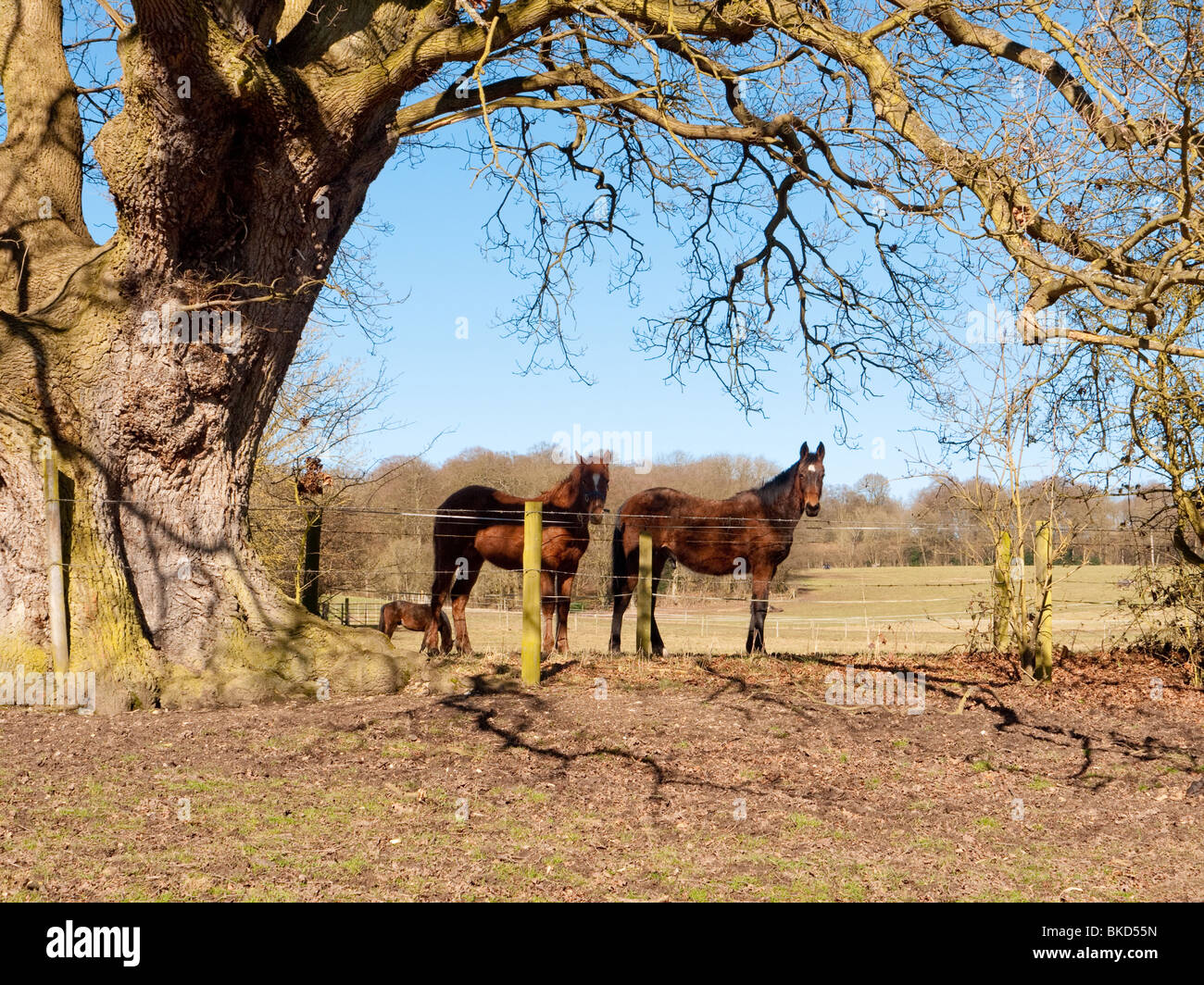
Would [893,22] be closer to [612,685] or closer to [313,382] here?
[612,685]

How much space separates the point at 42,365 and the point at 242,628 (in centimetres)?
266

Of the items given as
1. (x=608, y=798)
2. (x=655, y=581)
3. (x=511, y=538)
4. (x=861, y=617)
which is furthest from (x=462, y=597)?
(x=861, y=617)

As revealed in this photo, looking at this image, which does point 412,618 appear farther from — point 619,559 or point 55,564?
point 55,564

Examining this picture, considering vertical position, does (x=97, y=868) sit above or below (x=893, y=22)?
below

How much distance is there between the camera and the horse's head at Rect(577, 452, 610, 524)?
1059 cm

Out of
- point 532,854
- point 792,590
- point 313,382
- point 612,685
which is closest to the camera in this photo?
point 532,854

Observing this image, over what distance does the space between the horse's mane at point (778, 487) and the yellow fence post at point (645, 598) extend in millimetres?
1371

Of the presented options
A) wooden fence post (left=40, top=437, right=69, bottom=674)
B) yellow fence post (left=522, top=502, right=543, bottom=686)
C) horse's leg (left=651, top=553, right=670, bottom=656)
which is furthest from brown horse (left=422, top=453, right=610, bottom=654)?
wooden fence post (left=40, top=437, right=69, bottom=674)

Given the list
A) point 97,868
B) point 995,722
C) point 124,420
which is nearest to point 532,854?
point 97,868

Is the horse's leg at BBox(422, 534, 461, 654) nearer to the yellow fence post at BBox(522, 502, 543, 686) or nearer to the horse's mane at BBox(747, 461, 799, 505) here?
the yellow fence post at BBox(522, 502, 543, 686)

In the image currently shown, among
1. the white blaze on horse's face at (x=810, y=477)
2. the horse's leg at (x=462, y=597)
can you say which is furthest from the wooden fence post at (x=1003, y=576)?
the horse's leg at (x=462, y=597)

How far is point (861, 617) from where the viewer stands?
1819 centimetres

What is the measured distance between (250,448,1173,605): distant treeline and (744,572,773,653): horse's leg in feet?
2.53

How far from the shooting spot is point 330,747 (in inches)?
257
